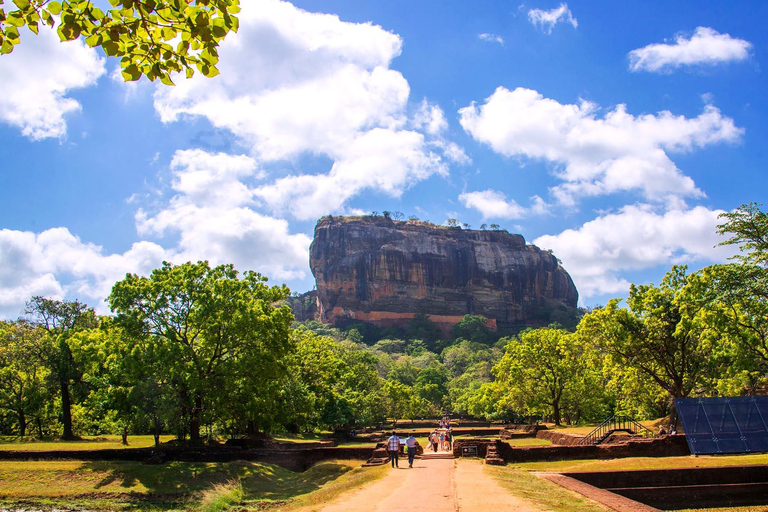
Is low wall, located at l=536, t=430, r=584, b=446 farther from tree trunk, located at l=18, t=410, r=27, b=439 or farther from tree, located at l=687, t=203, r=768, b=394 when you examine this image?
tree trunk, located at l=18, t=410, r=27, b=439

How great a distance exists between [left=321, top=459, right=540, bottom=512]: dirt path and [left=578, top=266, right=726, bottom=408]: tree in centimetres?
1280

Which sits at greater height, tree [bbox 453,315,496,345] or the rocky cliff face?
the rocky cliff face

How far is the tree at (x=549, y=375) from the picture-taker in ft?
114

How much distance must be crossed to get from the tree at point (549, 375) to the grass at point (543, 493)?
68.0 ft

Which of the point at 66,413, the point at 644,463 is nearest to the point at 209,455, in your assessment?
the point at 66,413

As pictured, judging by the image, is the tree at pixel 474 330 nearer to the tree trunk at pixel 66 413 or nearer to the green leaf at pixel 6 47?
the tree trunk at pixel 66 413

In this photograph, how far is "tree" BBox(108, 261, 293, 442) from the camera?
2122cm

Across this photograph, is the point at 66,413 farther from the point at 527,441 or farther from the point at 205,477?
the point at 527,441

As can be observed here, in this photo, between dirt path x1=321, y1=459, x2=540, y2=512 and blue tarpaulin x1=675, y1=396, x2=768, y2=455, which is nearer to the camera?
dirt path x1=321, y1=459, x2=540, y2=512

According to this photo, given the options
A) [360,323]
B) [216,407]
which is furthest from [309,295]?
[216,407]

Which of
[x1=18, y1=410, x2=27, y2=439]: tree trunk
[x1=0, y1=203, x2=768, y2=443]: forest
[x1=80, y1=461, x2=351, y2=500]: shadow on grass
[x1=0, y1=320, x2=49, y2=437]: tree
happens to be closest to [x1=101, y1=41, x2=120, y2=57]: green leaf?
[x1=80, y1=461, x2=351, y2=500]: shadow on grass

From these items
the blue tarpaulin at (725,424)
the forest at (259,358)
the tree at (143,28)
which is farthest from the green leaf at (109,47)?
the blue tarpaulin at (725,424)

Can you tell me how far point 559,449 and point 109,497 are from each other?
15.4 meters

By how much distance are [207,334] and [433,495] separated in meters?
13.5
